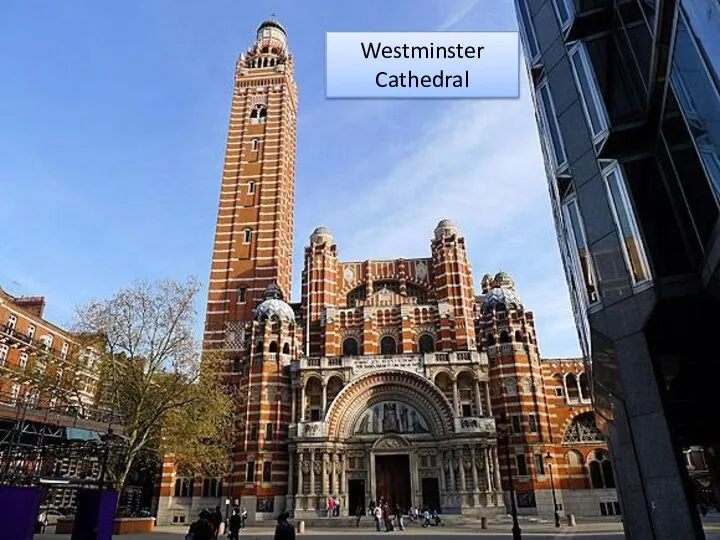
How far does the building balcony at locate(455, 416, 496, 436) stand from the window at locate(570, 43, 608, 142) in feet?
81.9

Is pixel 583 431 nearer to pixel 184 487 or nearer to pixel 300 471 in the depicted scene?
pixel 300 471

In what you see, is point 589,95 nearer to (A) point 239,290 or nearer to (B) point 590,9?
(B) point 590,9

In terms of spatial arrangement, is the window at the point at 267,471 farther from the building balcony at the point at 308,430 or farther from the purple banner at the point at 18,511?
the purple banner at the point at 18,511

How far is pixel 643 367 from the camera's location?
10.3m

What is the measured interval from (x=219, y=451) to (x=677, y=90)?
27.4 meters

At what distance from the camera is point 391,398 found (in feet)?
116

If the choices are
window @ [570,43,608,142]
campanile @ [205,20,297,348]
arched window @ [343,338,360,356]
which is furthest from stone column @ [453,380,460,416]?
window @ [570,43,608,142]

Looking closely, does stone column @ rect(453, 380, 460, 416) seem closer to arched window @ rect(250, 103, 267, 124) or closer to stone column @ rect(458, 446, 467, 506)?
stone column @ rect(458, 446, 467, 506)

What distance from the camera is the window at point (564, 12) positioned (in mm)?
12611

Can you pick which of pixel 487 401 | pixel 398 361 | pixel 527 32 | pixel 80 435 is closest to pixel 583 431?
pixel 487 401

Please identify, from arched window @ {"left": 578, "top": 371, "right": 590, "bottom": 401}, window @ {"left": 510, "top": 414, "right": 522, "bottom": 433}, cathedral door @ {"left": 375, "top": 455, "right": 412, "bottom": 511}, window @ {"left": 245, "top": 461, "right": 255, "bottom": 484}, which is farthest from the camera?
arched window @ {"left": 578, "top": 371, "right": 590, "bottom": 401}

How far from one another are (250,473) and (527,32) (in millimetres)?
30949

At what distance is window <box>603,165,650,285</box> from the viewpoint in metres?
10.6

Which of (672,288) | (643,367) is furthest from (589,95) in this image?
(643,367)
